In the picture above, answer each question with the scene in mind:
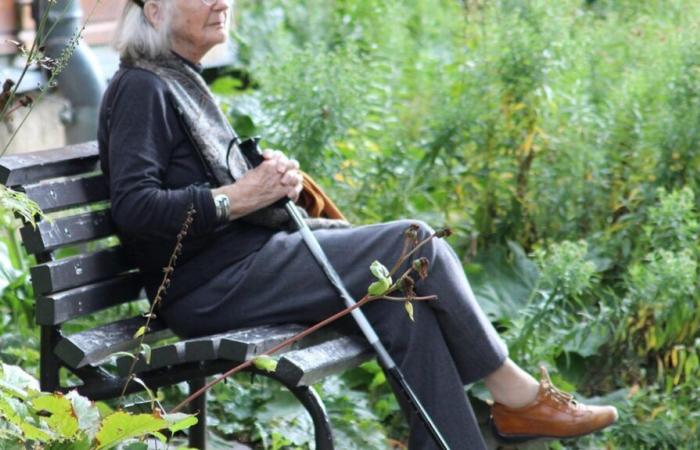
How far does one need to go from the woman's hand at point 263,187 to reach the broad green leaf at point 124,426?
4.13 ft

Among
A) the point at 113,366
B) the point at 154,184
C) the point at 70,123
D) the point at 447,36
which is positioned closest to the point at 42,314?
the point at 154,184

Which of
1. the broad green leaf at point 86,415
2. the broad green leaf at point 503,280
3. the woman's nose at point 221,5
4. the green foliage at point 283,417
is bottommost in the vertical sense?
the green foliage at point 283,417

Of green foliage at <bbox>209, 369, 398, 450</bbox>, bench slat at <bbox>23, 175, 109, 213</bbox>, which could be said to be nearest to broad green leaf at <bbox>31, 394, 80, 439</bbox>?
bench slat at <bbox>23, 175, 109, 213</bbox>

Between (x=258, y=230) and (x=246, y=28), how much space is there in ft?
13.3

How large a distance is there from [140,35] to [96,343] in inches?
35.7

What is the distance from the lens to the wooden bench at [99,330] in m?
3.29

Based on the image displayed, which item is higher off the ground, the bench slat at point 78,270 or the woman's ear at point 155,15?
the woman's ear at point 155,15

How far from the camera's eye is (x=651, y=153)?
195 inches

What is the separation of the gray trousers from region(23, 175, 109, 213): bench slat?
1.25 ft

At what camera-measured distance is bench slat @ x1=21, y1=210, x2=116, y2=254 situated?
352cm

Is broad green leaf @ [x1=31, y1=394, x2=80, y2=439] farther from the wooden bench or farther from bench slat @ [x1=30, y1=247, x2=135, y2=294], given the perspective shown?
bench slat @ [x1=30, y1=247, x2=135, y2=294]

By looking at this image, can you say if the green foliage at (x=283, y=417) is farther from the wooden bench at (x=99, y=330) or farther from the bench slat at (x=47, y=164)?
the bench slat at (x=47, y=164)

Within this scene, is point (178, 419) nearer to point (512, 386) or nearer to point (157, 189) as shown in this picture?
point (157, 189)

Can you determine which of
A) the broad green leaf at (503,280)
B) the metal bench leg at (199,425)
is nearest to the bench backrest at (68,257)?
the metal bench leg at (199,425)
